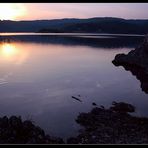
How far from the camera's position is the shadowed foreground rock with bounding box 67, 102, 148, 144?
16.3 m

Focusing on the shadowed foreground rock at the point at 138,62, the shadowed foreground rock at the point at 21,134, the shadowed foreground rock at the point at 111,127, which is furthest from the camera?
the shadowed foreground rock at the point at 138,62

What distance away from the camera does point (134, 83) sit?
43.1 m

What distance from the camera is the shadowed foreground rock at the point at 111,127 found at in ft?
53.4

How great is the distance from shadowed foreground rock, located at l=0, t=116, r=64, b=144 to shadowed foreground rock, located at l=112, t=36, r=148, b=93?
1133 inches

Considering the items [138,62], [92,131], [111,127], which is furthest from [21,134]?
[138,62]

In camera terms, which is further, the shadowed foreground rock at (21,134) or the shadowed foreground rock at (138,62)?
the shadowed foreground rock at (138,62)

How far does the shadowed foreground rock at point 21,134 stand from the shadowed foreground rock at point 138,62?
28790 mm

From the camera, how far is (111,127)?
62.6ft

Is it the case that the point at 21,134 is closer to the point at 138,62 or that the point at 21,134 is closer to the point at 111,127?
the point at 111,127

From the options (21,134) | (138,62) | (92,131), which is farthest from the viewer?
(138,62)

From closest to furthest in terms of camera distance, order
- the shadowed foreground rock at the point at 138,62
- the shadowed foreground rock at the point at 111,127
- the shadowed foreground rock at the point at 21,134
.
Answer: the shadowed foreground rock at the point at 21,134 < the shadowed foreground rock at the point at 111,127 < the shadowed foreground rock at the point at 138,62

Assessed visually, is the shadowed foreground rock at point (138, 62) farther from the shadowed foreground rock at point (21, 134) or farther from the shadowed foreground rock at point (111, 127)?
the shadowed foreground rock at point (21, 134)

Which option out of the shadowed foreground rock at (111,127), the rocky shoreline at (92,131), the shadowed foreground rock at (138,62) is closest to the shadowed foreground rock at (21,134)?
the rocky shoreline at (92,131)

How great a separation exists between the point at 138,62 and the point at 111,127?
43430 mm
